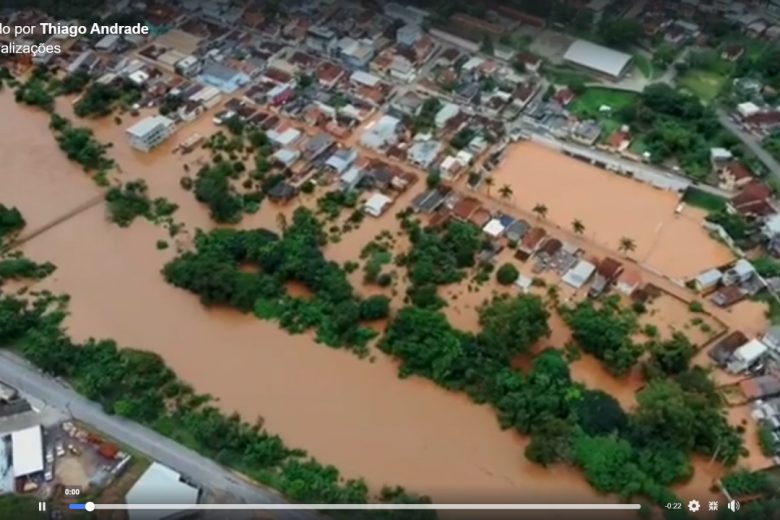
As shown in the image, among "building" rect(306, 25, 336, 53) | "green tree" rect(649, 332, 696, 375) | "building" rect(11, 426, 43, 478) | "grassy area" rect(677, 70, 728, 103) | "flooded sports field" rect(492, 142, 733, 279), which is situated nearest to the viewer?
"building" rect(11, 426, 43, 478)

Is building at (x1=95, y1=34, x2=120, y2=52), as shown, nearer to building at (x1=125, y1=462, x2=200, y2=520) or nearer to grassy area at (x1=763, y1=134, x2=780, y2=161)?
building at (x1=125, y1=462, x2=200, y2=520)

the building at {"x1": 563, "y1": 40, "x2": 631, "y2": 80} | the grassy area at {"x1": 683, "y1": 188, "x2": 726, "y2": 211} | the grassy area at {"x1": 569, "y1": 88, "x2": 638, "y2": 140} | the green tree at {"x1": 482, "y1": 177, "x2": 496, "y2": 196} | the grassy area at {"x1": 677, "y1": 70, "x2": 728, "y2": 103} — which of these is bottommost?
the green tree at {"x1": 482, "y1": 177, "x2": 496, "y2": 196}

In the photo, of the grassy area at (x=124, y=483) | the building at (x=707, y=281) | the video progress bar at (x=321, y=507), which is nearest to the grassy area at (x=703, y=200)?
the building at (x=707, y=281)

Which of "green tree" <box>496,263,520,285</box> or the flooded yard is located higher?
"green tree" <box>496,263,520,285</box>

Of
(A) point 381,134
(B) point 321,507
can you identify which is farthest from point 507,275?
(B) point 321,507

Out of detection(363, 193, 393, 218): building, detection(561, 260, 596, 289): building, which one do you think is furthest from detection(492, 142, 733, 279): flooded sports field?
detection(363, 193, 393, 218): building

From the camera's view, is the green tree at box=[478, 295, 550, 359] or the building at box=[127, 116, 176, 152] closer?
the green tree at box=[478, 295, 550, 359]
